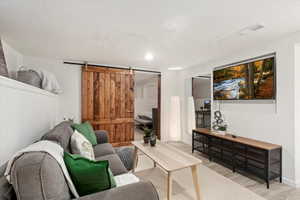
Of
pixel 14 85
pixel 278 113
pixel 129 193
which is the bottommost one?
pixel 129 193

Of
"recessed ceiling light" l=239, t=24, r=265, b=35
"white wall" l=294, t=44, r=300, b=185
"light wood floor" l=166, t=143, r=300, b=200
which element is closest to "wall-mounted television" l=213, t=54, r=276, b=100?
"white wall" l=294, t=44, r=300, b=185

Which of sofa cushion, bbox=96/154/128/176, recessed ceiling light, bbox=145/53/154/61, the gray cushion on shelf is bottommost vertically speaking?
the gray cushion on shelf

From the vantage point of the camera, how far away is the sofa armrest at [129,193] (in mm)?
933

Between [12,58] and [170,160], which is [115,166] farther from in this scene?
[12,58]

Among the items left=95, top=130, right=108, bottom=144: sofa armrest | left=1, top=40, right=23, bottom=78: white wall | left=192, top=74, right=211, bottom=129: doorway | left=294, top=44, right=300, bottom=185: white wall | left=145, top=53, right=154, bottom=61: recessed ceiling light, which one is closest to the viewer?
left=294, top=44, right=300, bottom=185: white wall

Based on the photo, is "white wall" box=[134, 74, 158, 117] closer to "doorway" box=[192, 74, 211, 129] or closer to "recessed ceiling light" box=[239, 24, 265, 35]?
"doorway" box=[192, 74, 211, 129]

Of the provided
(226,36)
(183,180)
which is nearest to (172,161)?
(183,180)

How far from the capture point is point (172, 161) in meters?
1.84

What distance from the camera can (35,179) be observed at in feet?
2.68

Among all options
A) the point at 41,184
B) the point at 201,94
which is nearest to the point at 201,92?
the point at 201,94

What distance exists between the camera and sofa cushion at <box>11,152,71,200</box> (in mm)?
804

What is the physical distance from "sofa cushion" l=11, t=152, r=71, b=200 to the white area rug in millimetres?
1497

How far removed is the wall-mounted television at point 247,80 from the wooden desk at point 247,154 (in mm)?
821

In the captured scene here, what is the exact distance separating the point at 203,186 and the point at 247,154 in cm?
92
